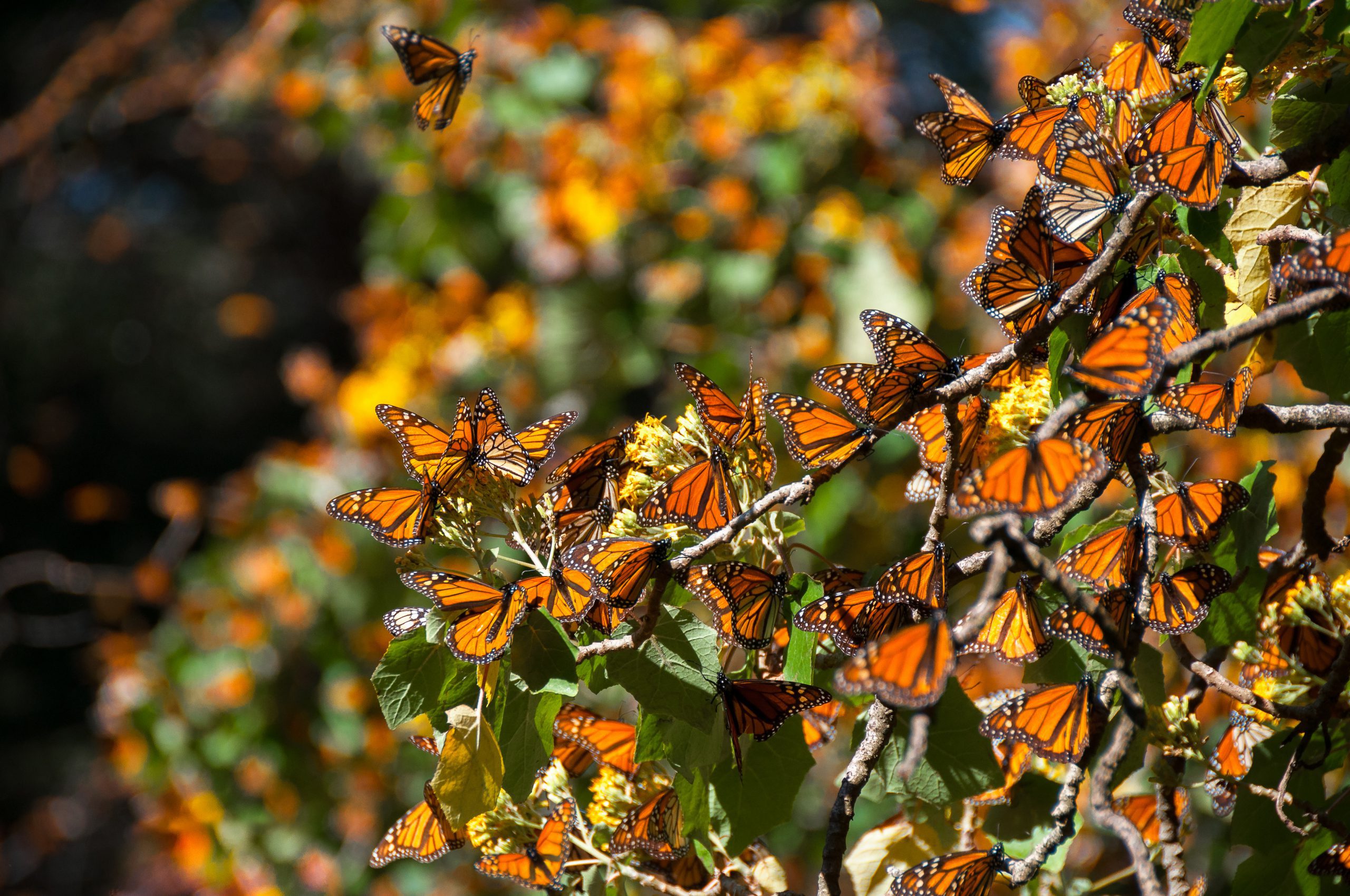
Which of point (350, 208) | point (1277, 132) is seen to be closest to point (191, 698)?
point (350, 208)

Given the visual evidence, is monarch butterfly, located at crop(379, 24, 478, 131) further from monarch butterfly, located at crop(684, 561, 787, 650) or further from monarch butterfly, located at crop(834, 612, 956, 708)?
monarch butterfly, located at crop(834, 612, 956, 708)

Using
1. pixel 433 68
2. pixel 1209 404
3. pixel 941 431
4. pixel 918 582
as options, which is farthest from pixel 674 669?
pixel 433 68

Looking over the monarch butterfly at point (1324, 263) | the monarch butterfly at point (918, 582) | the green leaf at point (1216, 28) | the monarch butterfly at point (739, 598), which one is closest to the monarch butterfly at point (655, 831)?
the monarch butterfly at point (739, 598)

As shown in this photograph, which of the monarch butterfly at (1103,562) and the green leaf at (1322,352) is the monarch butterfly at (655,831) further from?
the green leaf at (1322,352)

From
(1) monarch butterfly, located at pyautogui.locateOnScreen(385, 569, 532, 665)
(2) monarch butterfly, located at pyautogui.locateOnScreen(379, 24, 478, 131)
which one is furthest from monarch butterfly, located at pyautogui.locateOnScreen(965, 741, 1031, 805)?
(2) monarch butterfly, located at pyautogui.locateOnScreen(379, 24, 478, 131)

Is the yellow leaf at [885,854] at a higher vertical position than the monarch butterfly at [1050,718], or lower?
lower

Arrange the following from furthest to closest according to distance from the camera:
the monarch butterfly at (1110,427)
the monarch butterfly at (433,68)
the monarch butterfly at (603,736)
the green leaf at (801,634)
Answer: the monarch butterfly at (433,68) < the monarch butterfly at (603,736) < the green leaf at (801,634) < the monarch butterfly at (1110,427)
